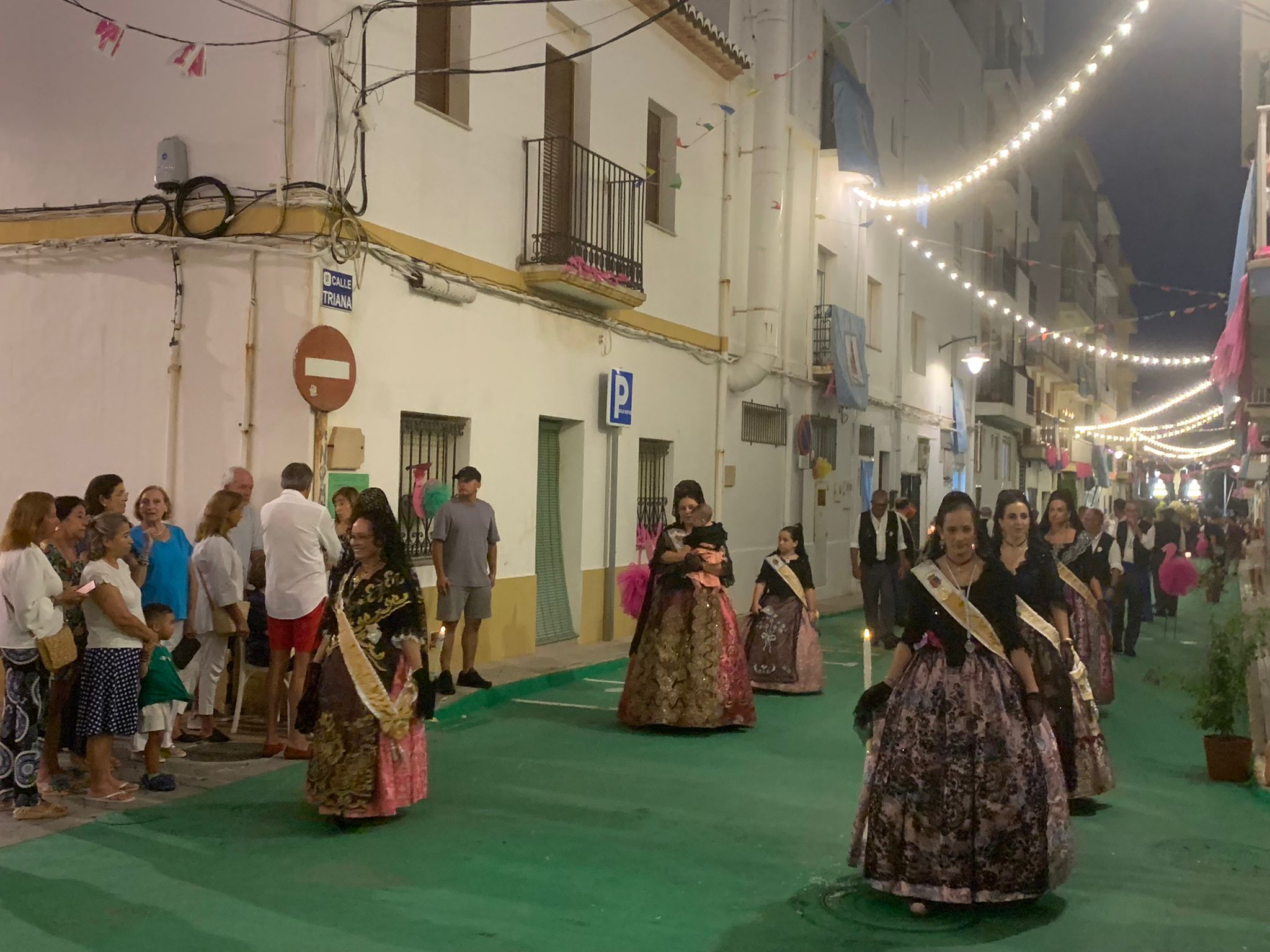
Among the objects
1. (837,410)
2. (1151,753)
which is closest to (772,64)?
(837,410)

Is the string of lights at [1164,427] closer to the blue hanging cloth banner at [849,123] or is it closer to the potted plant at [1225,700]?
the blue hanging cloth banner at [849,123]

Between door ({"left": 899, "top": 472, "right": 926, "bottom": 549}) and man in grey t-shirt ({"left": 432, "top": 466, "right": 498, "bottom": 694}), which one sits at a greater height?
door ({"left": 899, "top": 472, "right": 926, "bottom": 549})

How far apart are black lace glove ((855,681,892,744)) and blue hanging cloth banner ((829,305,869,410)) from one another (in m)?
15.4

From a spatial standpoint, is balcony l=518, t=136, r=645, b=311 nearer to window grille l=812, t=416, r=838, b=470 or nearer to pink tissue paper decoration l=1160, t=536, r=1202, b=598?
window grille l=812, t=416, r=838, b=470

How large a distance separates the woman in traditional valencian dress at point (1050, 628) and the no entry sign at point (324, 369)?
16.5 ft

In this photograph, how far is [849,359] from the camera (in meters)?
21.4

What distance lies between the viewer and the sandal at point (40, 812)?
6.43 metres

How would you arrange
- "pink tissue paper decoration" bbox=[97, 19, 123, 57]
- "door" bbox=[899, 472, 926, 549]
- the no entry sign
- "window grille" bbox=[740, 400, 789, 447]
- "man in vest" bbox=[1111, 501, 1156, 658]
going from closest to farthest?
the no entry sign
"pink tissue paper decoration" bbox=[97, 19, 123, 57]
"man in vest" bbox=[1111, 501, 1156, 658]
"window grille" bbox=[740, 400, 789, 447]
"door" bbox=[899, 472, 926, 549]

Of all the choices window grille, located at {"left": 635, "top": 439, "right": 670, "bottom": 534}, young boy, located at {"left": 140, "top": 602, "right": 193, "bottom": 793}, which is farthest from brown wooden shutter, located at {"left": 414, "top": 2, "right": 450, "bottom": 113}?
young boy, located at {"left": 140, "top": 602, "right": 193, "bottom": 793}

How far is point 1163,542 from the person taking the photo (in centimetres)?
2053

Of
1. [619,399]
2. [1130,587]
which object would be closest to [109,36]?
[619,399]

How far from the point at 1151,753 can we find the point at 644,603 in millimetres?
3889

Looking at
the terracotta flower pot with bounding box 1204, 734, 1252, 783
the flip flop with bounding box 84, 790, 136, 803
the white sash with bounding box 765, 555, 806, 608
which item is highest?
the white sash with bounding box 765, 555, 806, 608

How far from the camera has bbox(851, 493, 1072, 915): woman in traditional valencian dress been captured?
520cm
